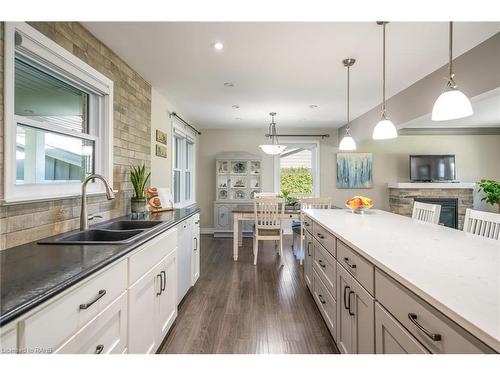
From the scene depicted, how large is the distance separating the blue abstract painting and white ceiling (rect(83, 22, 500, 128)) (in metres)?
2.14

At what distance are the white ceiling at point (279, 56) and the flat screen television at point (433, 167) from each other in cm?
265

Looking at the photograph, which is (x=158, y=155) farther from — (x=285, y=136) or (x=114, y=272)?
(x=285, y=136)

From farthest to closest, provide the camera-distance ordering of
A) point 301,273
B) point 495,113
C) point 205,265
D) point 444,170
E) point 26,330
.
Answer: point 444,170
point 495,113
point 205,265
point 301,273
point 26,330

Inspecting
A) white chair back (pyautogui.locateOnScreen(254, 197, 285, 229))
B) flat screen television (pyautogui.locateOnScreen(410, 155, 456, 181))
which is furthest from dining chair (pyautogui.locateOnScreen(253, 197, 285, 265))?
flat screen television (pyautogui.locateOnScreen(410, 155, 456, 181))

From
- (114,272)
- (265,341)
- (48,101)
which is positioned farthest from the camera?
(265,341)

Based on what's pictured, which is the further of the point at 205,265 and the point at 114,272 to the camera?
the point at 205,265

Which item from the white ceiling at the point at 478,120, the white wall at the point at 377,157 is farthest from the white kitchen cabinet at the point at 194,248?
the white wall at the point at 377,157

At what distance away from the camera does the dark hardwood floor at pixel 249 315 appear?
1.97 meters

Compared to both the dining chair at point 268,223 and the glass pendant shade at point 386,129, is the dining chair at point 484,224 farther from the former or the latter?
the dining chair at point 268,223

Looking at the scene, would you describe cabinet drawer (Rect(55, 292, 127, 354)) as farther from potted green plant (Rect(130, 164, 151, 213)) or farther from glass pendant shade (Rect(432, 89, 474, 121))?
glass pendant shade (Rect(432, 89, 474, 121))

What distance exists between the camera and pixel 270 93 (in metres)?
3.71
